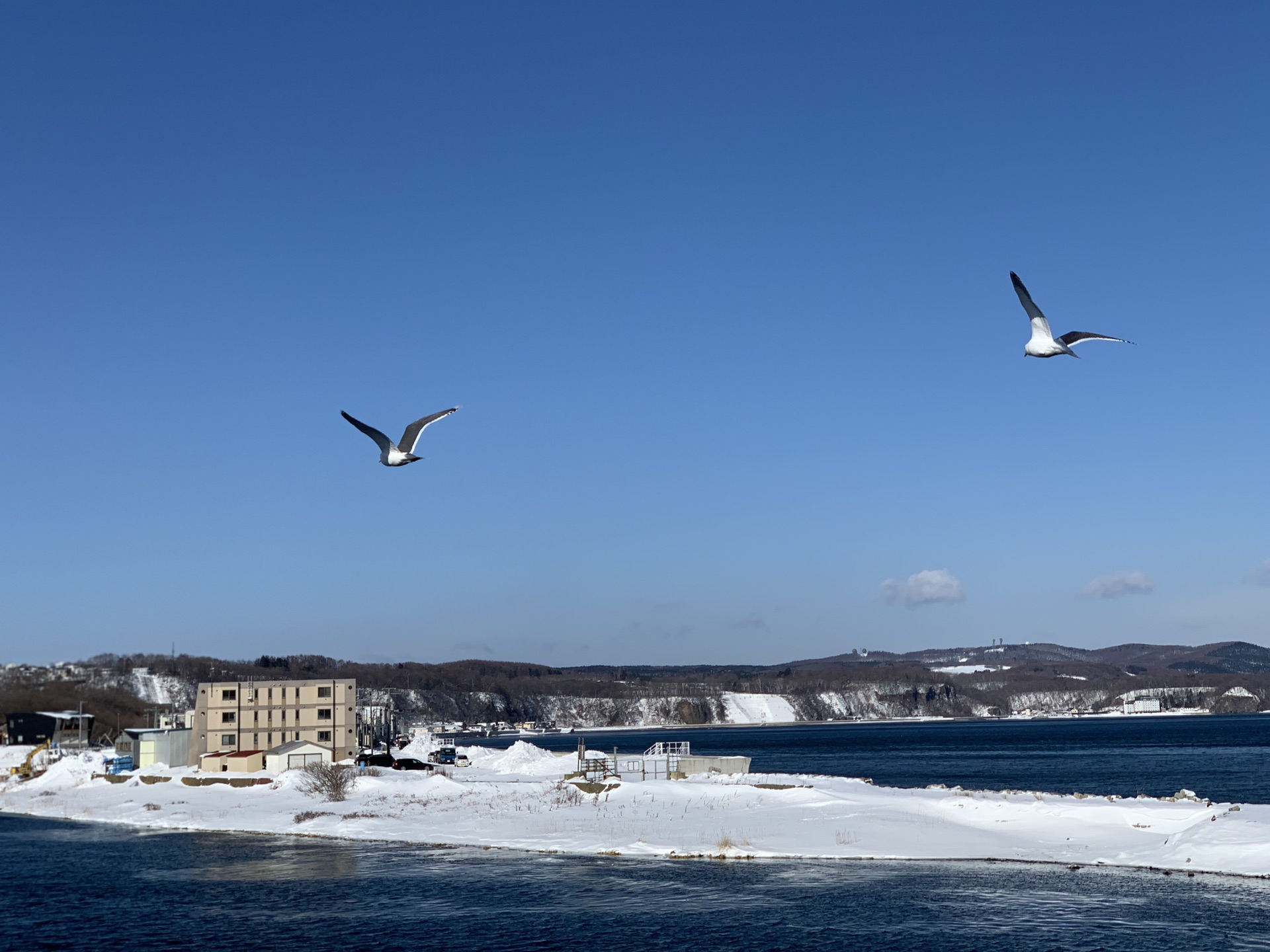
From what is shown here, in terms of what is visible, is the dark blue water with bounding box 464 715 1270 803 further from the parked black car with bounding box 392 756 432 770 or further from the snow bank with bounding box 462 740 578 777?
the parked black car with bounding box 392 756 432 770

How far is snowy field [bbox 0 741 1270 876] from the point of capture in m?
40.9

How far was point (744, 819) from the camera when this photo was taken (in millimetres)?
49562

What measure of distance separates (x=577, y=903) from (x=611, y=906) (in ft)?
3.84

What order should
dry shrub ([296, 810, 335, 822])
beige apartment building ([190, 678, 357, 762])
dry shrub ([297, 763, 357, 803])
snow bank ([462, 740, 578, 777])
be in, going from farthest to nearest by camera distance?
beige apartment building ([190, 678, 357, 762]), snow bank ([462, 740, 578, 777]), dry shrub ([297, 763, 357, 803]), dry shrub ([296, 810, 335, 822])

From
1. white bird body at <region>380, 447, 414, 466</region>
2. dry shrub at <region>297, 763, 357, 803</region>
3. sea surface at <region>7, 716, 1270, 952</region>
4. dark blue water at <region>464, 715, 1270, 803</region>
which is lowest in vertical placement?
dark blue water at <region>464, 715, 1270, 803</region>

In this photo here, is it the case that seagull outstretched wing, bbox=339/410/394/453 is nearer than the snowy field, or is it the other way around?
seagull outstretched wing, bbox=339/410/394/453

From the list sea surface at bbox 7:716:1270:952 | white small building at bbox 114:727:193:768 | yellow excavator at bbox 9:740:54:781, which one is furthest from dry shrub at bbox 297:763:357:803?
yellow excavator at bbox 9:740:54:781

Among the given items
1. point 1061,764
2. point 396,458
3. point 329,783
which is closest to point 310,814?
point 329,783

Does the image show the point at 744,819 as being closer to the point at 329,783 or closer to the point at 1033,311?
the point at 329,783

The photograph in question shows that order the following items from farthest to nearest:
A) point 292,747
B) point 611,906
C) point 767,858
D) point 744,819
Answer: point 292,747
point 744,819
point 767,858
point 611,906

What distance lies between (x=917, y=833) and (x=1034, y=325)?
81.8ft

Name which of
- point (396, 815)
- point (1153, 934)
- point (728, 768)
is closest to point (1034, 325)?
point (1153, 934)

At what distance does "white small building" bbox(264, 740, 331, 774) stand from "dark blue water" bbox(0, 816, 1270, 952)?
1569 inches

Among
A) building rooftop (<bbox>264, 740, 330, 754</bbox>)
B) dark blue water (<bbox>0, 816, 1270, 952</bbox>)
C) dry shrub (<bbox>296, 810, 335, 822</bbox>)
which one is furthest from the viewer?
building rooftop (<bbox>264, 740, 330, 754</bbox>)
